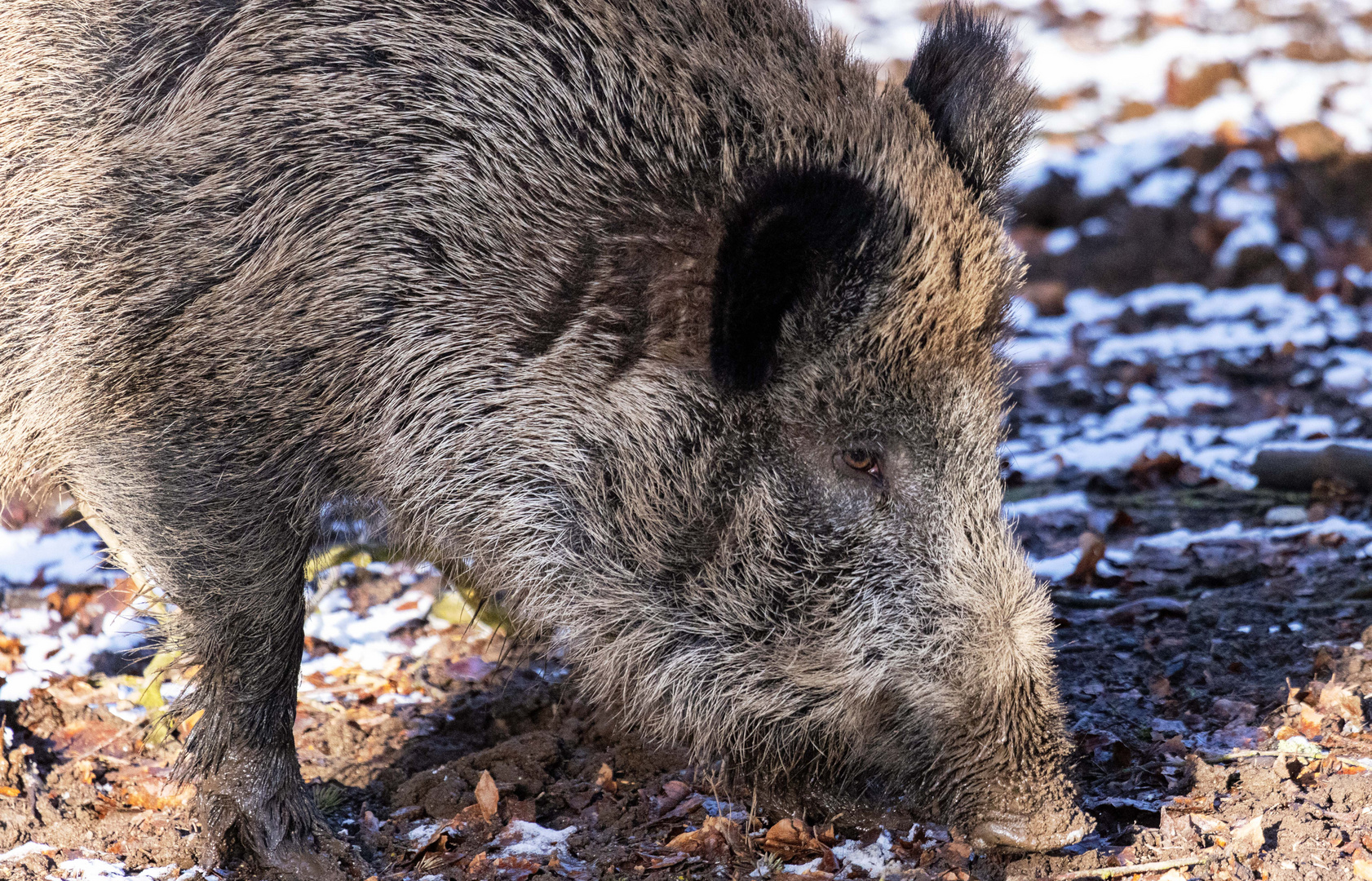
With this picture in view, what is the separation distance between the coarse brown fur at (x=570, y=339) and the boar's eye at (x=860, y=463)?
16 millimetres

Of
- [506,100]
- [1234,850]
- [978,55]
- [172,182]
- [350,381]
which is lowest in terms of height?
[1234,850]

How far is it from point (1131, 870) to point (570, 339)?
6.18ft

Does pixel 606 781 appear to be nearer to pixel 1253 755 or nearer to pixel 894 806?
pixel 894 806

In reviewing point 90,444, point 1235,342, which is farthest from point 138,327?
point 1235,342

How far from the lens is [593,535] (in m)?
3.32

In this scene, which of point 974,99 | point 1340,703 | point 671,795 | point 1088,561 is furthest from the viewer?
point 1088,561

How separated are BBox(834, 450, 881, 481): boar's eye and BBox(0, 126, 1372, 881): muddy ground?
0.94 m

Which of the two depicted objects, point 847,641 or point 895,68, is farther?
point 895,68

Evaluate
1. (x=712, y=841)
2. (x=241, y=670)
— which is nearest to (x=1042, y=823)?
(x=712, y=841)

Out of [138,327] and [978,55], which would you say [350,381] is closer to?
[138,327]

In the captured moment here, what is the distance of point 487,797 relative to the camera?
3535 millimetres

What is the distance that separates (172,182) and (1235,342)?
19.2 ft

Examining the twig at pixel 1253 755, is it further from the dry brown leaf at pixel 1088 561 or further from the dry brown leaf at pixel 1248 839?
the dry brown leaf at pixel 1088 561

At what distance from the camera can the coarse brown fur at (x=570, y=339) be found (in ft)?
10.3
